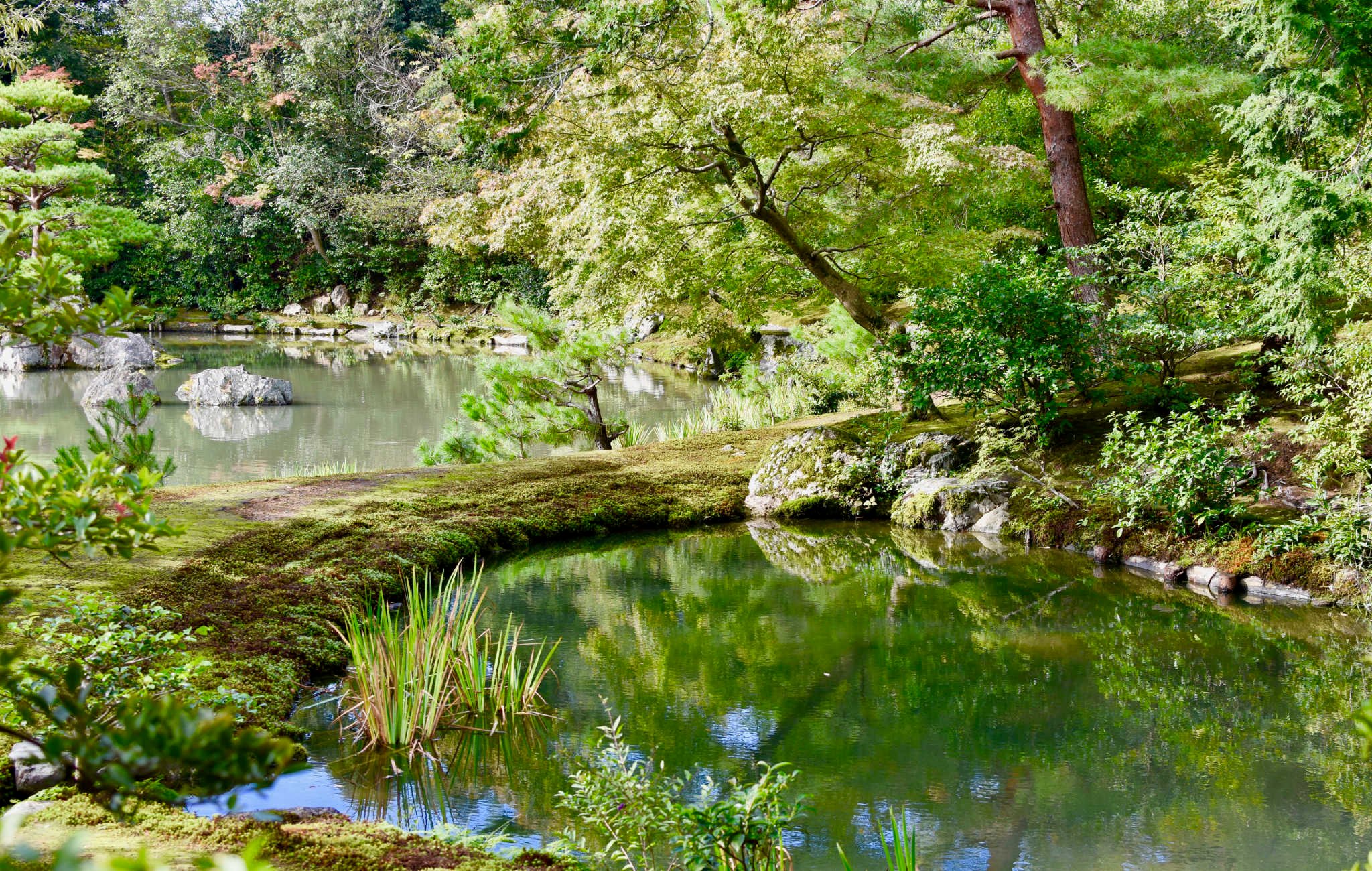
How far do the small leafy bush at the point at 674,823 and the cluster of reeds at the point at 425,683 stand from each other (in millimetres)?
910

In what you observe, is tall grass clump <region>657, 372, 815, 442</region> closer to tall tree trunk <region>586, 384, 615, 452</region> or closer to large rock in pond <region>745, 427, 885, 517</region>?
tall tree trunk <region>586, 384, 615, 452</region>

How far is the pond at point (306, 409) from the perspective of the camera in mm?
11594

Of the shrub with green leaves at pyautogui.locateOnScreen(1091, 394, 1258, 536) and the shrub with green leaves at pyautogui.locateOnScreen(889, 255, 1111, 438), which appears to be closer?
the shrub with green leaves at pyautogui.locateOnScreen(1091, 394, 1258, 536)

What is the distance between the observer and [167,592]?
4.91 m

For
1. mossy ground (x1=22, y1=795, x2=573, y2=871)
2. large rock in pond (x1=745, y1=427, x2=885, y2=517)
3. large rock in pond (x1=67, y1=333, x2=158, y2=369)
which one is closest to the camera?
mossy ground (x1=22, y1=795, x2=573, y2=871)

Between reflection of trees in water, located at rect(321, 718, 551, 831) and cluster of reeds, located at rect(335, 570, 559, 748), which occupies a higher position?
cluster of reeds, located at rect(335, 570, 559, 748)

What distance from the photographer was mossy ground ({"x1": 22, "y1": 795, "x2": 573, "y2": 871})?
2.79 meters

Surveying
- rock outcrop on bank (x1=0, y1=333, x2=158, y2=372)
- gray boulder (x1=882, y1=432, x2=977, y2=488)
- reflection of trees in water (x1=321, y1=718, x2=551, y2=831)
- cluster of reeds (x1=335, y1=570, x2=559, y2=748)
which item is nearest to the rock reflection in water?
rock outcrop on bank (x1=0, y1=333, x2=158, y2=372)

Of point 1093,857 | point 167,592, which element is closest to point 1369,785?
point 1093,857

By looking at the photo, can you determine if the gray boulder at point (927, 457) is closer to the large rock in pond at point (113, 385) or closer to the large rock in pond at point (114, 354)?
the large rock in pond at point (113, 385)

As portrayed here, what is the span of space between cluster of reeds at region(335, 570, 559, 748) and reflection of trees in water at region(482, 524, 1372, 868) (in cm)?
A: 36

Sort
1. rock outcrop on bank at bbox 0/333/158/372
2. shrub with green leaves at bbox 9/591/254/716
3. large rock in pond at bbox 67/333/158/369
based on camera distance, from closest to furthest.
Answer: shrub with green leaves at bbox 9/591/254/716, large rock in pond at bbox 67/333/158/369, rock outcrop on bank at bbox 0/333/158/372

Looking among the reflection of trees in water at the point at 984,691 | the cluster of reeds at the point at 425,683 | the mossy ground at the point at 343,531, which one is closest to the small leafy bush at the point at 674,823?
the reflection of trees in water at the point at 984,691

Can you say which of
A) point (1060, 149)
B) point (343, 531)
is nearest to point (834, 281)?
point (1060, 149)
